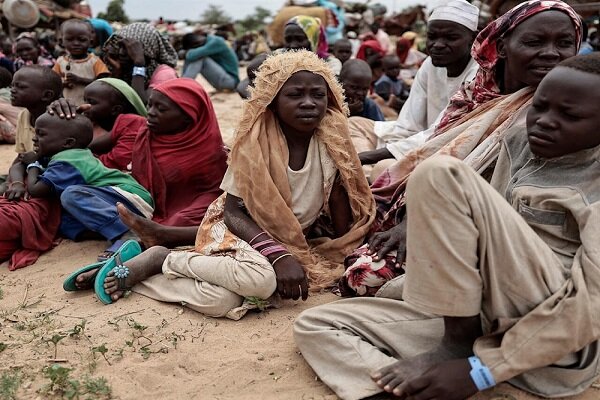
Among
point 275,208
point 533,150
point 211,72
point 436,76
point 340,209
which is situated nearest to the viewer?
point 533,150

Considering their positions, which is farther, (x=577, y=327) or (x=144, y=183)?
(x=144, y=183)

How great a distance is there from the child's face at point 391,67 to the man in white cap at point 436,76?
420 centimetres

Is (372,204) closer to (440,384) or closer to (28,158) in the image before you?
(440,384)

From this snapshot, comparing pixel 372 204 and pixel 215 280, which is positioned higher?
pixel 372 204

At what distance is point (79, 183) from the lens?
3.71 m

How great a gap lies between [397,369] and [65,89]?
16.1 ft

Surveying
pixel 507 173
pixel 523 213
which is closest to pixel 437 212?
pixel 523 213

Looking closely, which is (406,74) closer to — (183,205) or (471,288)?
(183,205)

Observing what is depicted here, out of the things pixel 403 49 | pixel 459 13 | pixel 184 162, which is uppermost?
pixel 459 13

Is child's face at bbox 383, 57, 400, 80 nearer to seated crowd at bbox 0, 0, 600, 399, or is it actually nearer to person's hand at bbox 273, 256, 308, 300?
seated crowd at bbox 0, 0, 600, 399

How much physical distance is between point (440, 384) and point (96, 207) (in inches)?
99.1

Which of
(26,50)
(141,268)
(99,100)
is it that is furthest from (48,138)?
(26,50)

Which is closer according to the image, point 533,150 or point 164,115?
point 533,150

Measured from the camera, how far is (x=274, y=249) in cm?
279
